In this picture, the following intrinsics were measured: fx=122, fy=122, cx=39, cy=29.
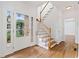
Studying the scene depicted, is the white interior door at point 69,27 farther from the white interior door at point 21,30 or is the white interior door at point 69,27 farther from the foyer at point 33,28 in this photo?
the white interior door at point 21,30

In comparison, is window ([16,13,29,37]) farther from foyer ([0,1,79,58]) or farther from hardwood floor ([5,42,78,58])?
hardwood floor ([5,42,78,58])

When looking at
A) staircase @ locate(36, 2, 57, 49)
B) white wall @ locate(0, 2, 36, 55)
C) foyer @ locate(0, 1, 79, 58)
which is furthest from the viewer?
staircase @ locate(36, 2, 57, 49)

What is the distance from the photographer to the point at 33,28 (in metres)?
6.21

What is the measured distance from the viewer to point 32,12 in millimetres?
6043

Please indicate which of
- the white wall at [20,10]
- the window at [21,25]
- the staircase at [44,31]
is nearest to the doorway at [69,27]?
the staircase at [44,31]

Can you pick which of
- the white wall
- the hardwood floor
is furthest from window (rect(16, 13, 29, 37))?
the hardwood floor

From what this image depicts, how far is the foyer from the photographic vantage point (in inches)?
168

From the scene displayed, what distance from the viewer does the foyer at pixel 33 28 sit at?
4.28 metres

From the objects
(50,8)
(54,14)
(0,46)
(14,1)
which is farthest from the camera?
(54,14)

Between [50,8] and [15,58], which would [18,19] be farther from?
[50,8]

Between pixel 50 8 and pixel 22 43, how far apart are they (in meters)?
3.11

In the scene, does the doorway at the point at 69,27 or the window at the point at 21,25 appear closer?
the window at the point at 21,25

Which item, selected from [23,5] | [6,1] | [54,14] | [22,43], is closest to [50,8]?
[54,14]

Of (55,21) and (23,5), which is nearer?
(23,5)
